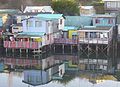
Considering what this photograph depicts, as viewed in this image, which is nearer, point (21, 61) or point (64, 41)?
point (21, 61)

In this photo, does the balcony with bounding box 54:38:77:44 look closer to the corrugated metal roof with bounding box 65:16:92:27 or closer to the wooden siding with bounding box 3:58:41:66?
the wooden siding with bounding box 3:58:41:66

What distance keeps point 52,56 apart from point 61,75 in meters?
8.10

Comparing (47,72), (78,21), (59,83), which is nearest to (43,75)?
(47,72)

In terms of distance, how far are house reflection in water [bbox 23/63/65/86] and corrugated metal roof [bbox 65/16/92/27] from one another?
1295 centimetres

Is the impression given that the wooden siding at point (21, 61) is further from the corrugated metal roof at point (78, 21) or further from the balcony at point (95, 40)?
the corrugated metal roof at point (78, 21)

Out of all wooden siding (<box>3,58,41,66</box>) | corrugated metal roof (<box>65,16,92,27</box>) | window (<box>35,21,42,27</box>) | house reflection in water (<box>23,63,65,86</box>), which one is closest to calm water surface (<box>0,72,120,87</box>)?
house reflection in water (<box>23,63,65,86</box>)

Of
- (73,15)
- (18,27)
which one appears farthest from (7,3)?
(18,27)

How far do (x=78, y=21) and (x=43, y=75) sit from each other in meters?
16.8

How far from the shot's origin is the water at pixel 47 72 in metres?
30.9

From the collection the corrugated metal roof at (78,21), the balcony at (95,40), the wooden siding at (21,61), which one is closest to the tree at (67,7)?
the corrugated metal roof at (78,21)

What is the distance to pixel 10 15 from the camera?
5028cm

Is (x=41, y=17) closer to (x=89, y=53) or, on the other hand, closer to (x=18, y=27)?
(x=18, y=27)

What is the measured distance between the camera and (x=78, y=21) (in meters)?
49.5

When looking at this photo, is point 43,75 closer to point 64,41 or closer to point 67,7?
point 64,41
